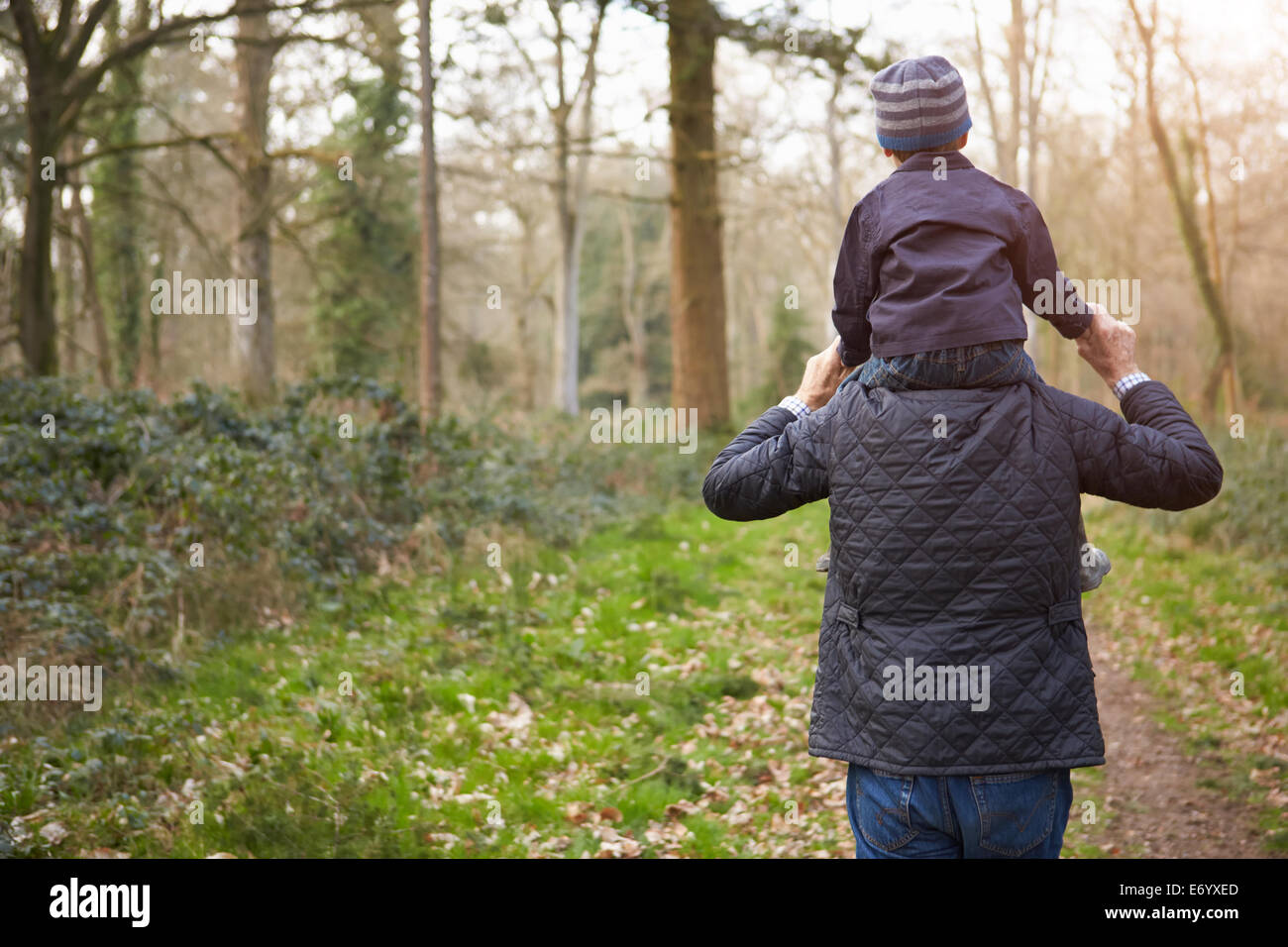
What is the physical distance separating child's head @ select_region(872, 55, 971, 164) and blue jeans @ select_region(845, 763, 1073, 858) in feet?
4.40

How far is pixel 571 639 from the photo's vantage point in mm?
8242

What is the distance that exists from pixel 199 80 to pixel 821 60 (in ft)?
48.5

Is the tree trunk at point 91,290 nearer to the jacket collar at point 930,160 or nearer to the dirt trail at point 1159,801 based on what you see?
the dirt trail at point 1159,801

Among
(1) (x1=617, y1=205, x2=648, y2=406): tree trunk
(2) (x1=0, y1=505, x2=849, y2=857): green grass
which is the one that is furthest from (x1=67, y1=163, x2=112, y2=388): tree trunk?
(1) (x1=617, y1=205, x2=648, y2=406): tree trunk

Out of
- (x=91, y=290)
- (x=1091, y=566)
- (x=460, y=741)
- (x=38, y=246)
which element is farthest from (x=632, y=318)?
(x=1091, y=566)

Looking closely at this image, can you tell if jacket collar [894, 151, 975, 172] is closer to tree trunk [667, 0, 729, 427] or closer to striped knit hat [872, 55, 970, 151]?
striped knit hat [872, 55, 970, 151]

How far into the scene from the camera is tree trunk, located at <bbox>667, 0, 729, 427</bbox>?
53.6 feet

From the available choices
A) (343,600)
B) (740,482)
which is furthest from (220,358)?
(740,482)

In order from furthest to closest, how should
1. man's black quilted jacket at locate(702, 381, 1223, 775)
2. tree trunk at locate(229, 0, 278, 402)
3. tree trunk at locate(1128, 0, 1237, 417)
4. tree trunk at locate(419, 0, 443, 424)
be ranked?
tree trunk at locate(229, 0, 278, 402), tree trunk at locate(1128, 0, 1237, 417), tree trunk at locate(419, 0, 443, 424), man's black quilted jacket at locate(702, 381, 1223, 775)

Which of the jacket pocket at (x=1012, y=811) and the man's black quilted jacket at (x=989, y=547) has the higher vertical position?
the man's black quilted jacket at (x=989, y=547)

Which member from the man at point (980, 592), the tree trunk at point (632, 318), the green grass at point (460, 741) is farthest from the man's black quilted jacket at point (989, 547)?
the tree trunk at point (632, 318)

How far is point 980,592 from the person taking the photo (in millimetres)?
2121

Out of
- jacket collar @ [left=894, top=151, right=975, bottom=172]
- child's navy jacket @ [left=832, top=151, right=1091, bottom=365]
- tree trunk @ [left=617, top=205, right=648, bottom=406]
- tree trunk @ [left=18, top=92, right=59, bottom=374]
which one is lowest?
child's navy jacket @ [left=832, top=151, right=1091, bottom=365]

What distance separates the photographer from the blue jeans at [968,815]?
213cm
